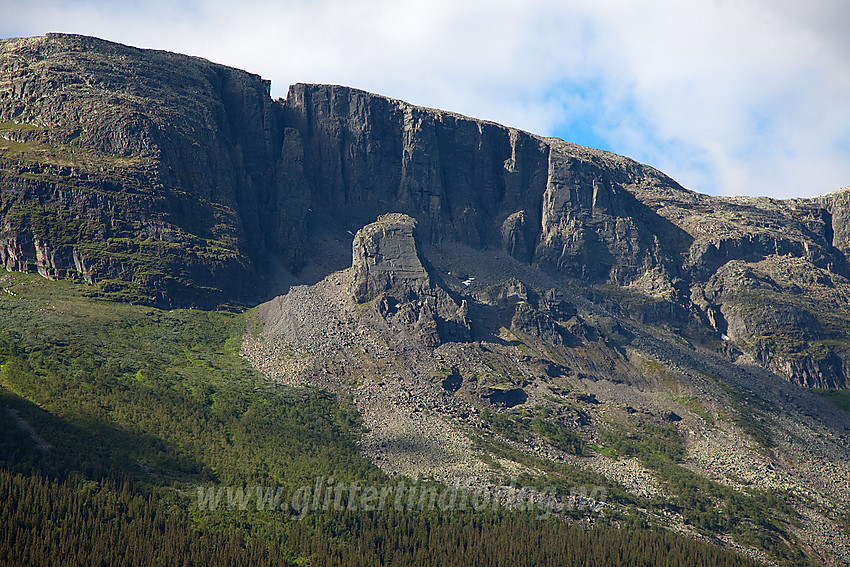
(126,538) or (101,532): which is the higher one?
(101,532)

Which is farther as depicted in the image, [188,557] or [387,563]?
[387,563]

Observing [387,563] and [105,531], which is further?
[387,563]

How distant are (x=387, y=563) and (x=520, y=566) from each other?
1188 inches

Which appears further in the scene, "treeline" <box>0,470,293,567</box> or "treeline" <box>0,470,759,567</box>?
"treeline" <box>0,470,759,567</box>

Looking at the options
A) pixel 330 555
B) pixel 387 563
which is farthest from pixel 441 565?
pixel 330 555

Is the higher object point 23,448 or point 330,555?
point 23,448

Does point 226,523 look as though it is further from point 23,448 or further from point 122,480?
point 23,448

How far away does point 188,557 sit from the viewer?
181875 millimetres

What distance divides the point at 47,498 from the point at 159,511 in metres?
23.0

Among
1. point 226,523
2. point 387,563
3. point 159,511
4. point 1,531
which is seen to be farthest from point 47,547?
point 387,563

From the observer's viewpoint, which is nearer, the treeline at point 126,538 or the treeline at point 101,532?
the treeline at point 101,532

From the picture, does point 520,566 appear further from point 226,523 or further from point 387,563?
point 226,523

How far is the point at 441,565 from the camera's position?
196 m

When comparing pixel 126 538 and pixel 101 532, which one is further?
pixel 126 538
